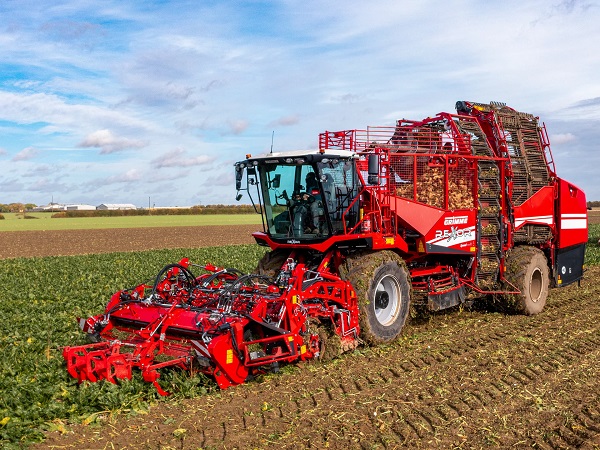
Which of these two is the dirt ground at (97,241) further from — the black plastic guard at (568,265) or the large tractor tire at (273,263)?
the black plastic guard at (568,265)

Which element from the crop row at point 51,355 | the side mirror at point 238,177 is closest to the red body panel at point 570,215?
the side mirror at point 238,177

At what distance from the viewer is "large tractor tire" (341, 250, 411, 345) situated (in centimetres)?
799

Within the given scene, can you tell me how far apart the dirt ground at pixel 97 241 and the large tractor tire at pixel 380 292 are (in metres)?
21.6

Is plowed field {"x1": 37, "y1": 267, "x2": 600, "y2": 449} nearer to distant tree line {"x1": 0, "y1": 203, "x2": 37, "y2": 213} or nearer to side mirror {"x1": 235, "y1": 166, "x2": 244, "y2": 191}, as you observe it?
side mirror {"x1": 235, "y1": 166, "x2": 244, "y2": 191}

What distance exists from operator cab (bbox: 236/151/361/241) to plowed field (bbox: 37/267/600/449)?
1.88 m

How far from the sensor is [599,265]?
18.9 m

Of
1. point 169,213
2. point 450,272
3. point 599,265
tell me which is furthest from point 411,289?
point 169,213

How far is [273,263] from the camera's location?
9422mm

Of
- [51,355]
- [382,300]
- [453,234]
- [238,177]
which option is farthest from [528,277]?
[51,355]

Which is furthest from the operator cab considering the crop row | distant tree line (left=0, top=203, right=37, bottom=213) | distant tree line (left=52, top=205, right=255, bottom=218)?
distant tree line (left=0, top=203, right=37, bottom=213)

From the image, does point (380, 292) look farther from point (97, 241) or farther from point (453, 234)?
point (97, 241)

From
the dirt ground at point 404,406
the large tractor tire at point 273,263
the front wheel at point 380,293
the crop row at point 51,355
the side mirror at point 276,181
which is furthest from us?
the large tractor tire at point 273,263

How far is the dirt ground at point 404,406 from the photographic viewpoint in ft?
16.4

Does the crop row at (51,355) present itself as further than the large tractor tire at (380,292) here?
No
